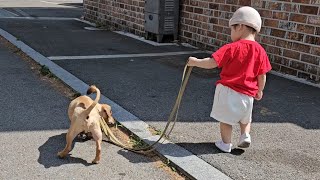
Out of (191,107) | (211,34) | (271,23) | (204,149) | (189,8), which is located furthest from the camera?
(189,8)

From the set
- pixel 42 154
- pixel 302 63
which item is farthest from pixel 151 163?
pixel 302 63

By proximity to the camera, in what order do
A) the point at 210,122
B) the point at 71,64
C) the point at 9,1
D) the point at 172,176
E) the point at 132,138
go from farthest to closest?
the point at 9,1, the point at 71,64, the point at 210,122, the point at 132,138, the point at 172,176

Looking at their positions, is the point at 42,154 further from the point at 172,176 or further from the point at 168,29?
the point at 168,29

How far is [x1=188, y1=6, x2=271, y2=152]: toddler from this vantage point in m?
3.61

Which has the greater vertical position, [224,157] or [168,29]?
[168,29]

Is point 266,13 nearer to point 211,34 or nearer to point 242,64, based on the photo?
point 211,34

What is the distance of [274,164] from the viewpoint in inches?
147

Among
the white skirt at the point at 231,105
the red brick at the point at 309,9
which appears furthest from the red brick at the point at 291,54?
the white skirt at the point at 231,105

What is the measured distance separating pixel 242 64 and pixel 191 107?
1725 mm

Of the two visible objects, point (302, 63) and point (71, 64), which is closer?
point (302, 63)

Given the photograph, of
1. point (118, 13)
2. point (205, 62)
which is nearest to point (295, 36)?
point (205, 62)

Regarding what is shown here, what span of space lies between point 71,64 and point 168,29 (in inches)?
123

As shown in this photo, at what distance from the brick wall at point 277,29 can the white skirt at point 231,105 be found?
10.6 ft

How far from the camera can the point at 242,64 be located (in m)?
3.67
